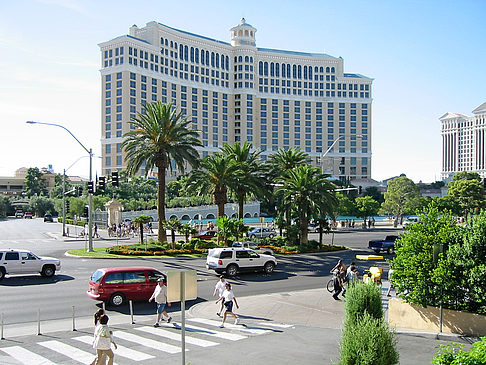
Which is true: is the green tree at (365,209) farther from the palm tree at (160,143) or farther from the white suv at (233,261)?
the white suv at (233,261)

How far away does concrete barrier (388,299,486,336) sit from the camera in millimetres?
14336

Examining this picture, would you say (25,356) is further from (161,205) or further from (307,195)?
(307,195)

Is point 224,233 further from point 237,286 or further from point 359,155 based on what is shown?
point 359,155

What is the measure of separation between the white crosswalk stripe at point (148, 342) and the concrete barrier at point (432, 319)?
21.5ft

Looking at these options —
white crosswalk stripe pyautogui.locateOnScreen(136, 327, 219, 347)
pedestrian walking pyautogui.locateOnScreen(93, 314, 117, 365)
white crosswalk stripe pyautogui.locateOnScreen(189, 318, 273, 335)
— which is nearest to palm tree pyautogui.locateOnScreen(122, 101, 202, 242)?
white crosswalk stripe pyautogui.locateOnScreen(189, 318, 273, 335)

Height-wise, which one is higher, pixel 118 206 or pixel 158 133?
pixel 158 133

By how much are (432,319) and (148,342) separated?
347 inches

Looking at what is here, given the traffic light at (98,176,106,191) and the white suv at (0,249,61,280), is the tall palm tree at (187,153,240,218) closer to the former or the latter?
the traffic light at (98,176,106,191)

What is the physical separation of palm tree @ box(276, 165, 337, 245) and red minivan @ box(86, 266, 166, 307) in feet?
75.8

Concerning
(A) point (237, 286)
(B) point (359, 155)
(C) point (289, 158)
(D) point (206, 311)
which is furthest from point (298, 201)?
(B) point (359, 155)

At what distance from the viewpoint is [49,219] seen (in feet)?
306

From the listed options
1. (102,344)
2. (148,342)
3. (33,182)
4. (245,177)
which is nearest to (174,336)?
(148,342)

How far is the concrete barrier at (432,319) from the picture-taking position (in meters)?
14.3

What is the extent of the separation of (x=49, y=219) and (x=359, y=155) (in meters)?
119
